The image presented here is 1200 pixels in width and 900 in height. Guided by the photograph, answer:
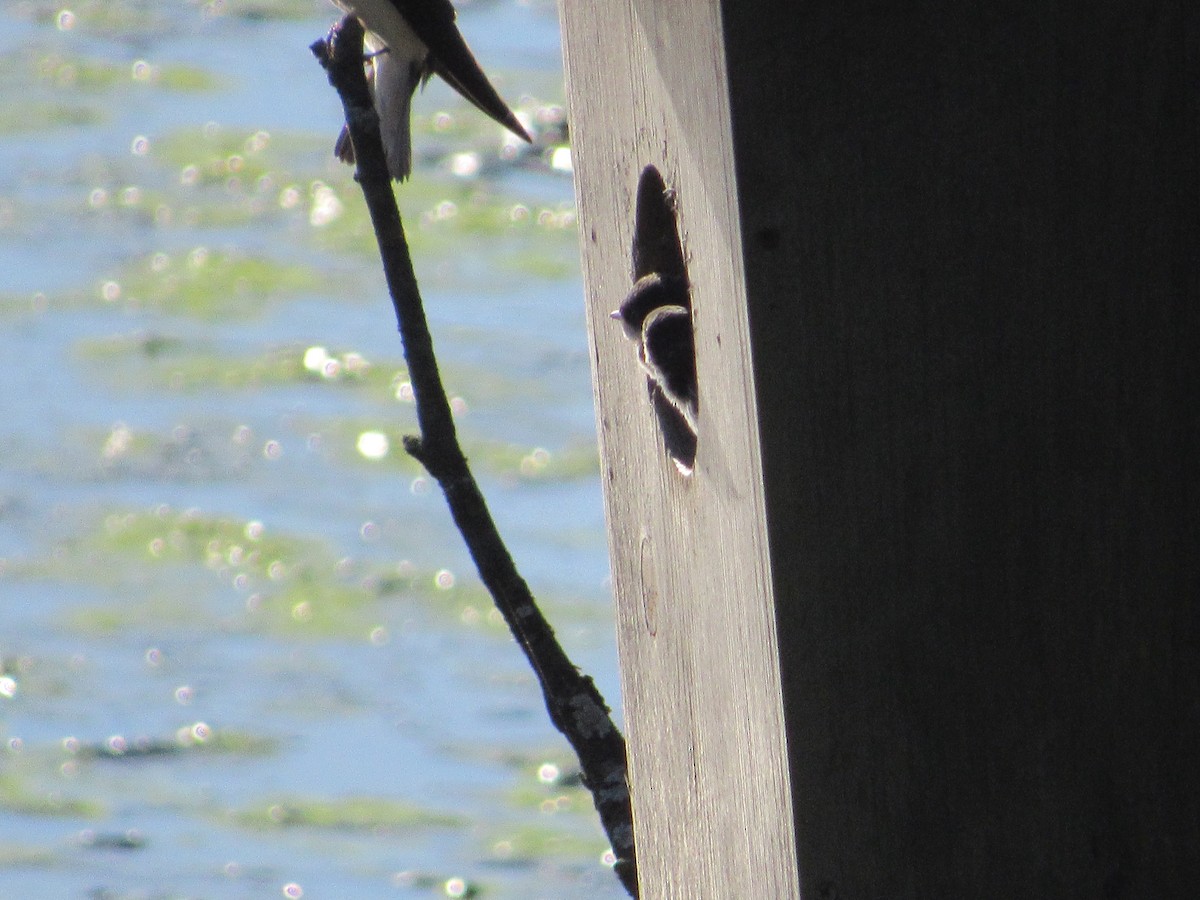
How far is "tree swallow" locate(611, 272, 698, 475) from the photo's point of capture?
1464mm

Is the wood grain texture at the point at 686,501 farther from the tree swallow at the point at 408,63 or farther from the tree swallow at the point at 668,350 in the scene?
Result: the tree swallow at the point at 408,63

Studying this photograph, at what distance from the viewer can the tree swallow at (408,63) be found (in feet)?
11.1

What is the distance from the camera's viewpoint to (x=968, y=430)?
3.94 ft

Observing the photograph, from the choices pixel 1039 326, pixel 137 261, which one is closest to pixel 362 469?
pixel 137 261

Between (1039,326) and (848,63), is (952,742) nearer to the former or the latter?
(1039,326)

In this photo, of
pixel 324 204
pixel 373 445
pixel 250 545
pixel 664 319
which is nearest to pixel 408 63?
pixel 664 319

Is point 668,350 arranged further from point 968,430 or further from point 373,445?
point 373,445

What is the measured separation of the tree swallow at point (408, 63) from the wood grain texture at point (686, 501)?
5.10 ft

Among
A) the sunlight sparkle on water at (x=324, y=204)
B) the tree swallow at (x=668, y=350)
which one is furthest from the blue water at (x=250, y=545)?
the tree swallow at (x=668, y=350)

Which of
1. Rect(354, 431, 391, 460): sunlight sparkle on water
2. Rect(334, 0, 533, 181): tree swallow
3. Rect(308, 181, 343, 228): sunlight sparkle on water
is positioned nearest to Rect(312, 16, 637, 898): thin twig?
Rect(334, 0, 533, 181): tree swallow

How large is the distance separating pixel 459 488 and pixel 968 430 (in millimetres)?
440

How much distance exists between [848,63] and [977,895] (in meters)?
0.54

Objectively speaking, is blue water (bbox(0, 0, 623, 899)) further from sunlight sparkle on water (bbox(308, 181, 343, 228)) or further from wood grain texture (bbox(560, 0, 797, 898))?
wood grain texture (bbox(560, 0, 797, 898))

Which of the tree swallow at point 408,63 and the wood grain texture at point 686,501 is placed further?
the tree swallow at point 408,63
